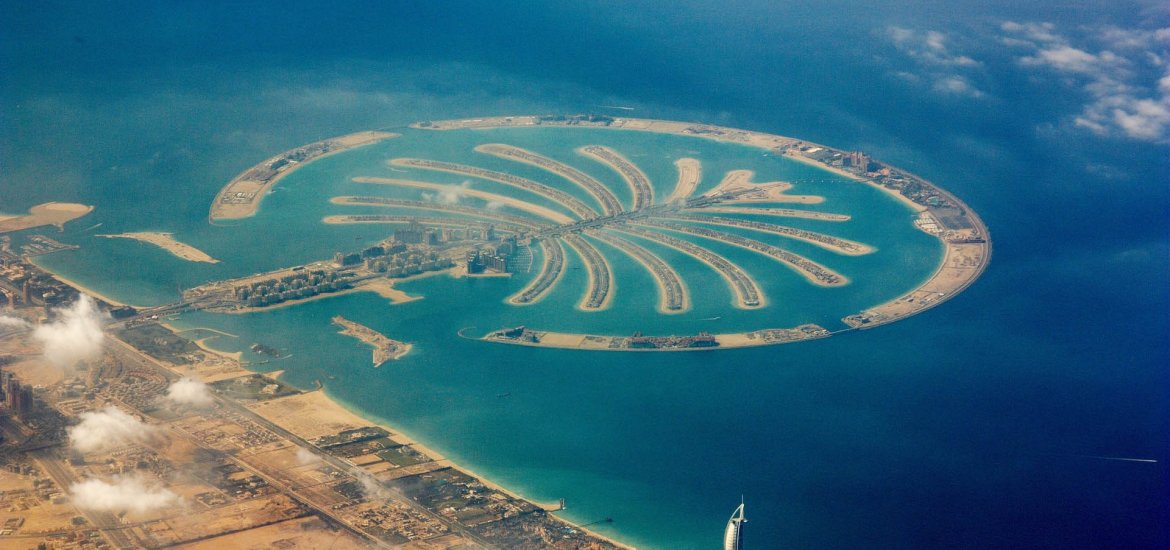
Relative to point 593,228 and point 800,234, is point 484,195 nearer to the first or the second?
point 593,228

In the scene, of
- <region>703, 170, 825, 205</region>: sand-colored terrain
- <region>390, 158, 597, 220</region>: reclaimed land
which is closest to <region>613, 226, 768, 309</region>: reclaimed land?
<region>390, 158, 597, 220</region>: reclaimed land

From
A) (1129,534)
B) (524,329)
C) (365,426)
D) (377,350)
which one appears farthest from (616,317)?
(1129,534)

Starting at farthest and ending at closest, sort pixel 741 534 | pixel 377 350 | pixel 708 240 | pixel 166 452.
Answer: pixel 708 240, pixel 377 350, pixel 166 452, pixel 741 534

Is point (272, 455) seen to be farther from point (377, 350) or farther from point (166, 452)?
point (377, 350)

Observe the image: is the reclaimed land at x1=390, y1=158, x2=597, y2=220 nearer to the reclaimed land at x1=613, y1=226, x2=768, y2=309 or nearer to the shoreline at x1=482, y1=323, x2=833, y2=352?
the reclaimed land at x1=613, y1=226, x2=768, y2=309

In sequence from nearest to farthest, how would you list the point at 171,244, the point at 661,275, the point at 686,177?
the point at 661,275, the point at 171,244, the point at 686,177

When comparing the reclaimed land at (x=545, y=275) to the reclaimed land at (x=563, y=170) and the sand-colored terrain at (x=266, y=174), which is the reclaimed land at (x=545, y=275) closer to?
the reclaimed land at (x=563, y=170)

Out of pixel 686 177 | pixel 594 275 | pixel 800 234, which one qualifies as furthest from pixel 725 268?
pixel 686 177
